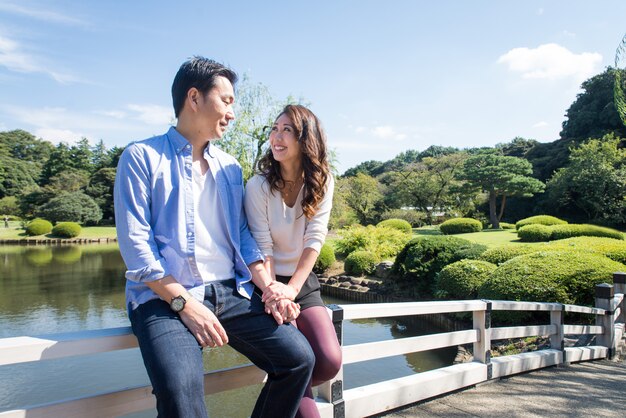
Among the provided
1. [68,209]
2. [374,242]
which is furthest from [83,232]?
[374,242]

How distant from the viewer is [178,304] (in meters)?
1.42

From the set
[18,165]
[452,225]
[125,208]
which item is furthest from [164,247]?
[18,165]

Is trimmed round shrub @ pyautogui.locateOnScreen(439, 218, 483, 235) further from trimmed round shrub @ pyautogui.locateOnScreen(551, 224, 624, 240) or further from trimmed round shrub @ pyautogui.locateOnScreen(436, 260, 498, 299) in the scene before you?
trimmed round shrub @ pyautogui.locateOnScreen(436, 260, 498, 299)

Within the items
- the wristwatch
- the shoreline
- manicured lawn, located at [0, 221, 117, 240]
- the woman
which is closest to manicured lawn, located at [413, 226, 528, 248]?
the woman

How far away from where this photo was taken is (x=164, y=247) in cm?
153

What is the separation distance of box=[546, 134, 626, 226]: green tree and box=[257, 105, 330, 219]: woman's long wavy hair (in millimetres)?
21353

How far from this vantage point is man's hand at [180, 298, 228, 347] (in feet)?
4.69

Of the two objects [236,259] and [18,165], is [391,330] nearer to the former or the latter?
[236,259]

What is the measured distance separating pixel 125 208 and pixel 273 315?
0.63m

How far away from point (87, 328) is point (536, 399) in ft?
22.9

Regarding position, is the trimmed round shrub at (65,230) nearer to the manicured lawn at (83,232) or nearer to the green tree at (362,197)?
the manicured lawn at (83,232)

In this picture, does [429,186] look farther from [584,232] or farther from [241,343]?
[241,343]

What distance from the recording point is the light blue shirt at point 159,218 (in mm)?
1432

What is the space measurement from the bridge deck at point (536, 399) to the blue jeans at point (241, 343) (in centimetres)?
115
